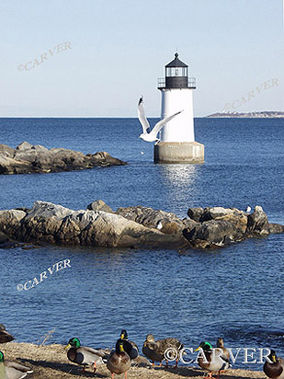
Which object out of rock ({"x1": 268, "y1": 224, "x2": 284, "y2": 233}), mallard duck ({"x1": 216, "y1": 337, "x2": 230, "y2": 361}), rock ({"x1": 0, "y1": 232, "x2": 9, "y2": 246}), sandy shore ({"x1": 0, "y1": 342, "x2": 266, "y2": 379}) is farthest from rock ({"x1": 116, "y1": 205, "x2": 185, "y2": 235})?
sandy shore ({"x1": 0, "y1": 342, "x2": 266, "y2": 379})

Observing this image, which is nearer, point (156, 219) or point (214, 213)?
point (156, 219)

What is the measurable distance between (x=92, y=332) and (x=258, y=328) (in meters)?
5.85

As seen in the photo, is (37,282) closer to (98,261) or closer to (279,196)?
(98,261)

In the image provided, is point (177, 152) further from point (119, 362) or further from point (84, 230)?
point (119, 362)

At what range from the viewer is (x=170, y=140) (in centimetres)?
8094

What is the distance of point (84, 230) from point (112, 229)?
1.62 metres

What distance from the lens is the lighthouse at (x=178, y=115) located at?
78938 millimetres

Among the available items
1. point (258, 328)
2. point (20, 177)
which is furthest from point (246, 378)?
point (20, 177)

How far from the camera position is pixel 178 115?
78.8m

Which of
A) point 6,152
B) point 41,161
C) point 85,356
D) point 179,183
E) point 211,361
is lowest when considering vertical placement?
point 211,361

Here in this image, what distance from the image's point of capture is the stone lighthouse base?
264 ft

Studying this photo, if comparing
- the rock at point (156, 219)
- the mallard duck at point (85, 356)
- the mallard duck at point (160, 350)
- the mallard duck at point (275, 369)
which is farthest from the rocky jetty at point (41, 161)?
the mallard duck at point (275, 369)

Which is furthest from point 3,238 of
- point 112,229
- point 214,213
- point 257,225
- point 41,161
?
point 41,161

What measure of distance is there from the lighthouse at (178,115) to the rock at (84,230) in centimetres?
3753
